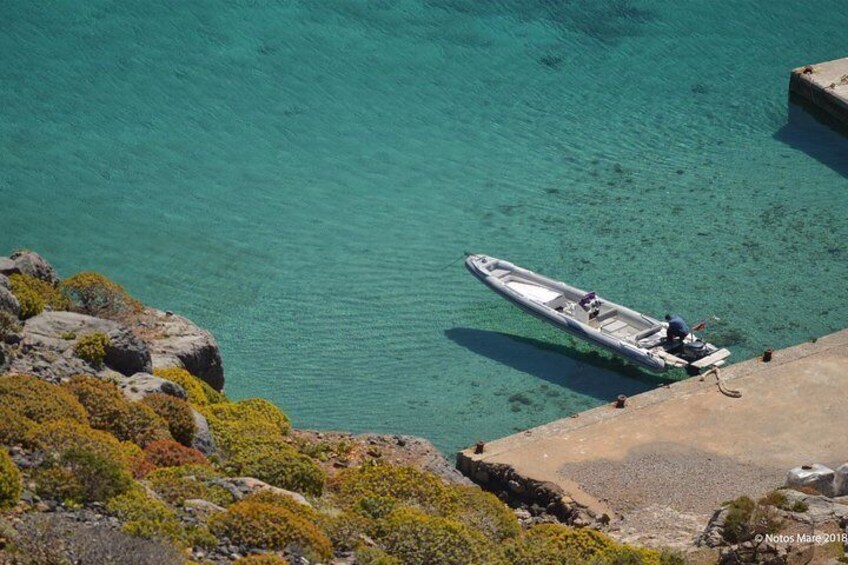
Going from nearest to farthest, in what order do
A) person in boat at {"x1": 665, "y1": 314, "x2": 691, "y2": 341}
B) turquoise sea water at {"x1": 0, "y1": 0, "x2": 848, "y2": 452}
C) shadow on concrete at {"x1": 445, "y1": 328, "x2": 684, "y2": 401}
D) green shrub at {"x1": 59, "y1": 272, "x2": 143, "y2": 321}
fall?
green shrub at {"x1": 59, "y1": 272, "x2": 143, "y2": 321}, person in boat at {"x1": 665, "y1": 314, "x2": 691, "y2": 341}, shadow on concrete at {"x1": 445, "y1": 328, "x2": 684, "y2": 401}, turquoise sea water at {"x1": 0, "y1": 0, "x2": 848, "y2": 452}

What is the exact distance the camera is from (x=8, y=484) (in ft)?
63.6

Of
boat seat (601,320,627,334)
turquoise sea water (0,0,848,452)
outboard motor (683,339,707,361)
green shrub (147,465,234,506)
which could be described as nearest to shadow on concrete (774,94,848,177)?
turquoise sea water (0,0,848,452)

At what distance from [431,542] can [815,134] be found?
1223 inches

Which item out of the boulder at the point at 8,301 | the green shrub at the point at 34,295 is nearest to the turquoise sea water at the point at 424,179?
the green shrub at the point at 34,295

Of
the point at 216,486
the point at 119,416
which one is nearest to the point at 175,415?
the point at 119,416

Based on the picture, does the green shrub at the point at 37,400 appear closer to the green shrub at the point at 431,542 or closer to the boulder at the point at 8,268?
the green shrub at the point at 431,542

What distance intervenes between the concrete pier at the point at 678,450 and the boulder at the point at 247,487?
6.77m

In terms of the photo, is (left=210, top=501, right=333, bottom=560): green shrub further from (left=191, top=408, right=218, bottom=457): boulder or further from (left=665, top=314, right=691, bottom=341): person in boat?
(left=665, top=314, right=691, bottom=341): person in boat

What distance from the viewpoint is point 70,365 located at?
26453 mm

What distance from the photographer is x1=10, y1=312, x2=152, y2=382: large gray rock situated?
2611 cm

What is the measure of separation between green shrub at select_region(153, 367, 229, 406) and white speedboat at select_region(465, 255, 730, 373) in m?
10.3

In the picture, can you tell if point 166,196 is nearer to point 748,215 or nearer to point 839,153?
point 748,215

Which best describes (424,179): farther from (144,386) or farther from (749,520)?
(749,520)

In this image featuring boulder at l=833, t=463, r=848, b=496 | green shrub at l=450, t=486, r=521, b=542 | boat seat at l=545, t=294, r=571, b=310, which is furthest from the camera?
boat seat at l=545, t=294, r=571, b=310
